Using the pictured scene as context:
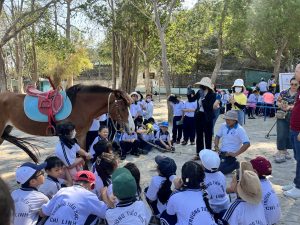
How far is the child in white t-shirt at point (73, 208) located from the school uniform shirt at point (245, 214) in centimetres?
113

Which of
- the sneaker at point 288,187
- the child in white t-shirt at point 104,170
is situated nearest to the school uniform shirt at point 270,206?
the child in white t-shirt at point 104,170

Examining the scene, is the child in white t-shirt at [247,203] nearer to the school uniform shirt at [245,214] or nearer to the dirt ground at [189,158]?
the school uniform shirt at [245,214]

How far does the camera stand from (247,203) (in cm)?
312

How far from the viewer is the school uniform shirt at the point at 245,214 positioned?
3.09 metres

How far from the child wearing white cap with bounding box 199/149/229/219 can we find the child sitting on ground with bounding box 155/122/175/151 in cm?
438

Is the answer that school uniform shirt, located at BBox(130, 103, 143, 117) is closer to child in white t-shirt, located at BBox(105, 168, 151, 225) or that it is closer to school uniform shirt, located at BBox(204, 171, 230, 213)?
school uniform shirt, located at BBox(204, 171, 230, 213)

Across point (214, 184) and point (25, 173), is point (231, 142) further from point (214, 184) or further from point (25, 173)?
point (25, 173)

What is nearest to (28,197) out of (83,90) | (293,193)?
(83,90)

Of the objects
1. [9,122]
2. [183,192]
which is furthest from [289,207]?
[9,122]

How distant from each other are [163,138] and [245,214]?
17.7ft

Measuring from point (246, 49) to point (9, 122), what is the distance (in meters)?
27.4

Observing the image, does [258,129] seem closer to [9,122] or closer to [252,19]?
[9,122]

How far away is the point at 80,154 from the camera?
4918 mm

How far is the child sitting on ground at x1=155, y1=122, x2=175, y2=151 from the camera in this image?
8383 mm
